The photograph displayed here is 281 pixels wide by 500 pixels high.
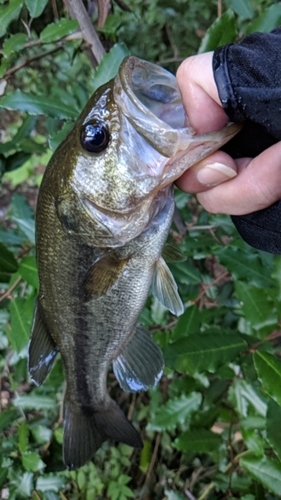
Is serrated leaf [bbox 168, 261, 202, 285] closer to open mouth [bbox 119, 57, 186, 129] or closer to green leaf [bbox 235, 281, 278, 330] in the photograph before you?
green leaf [bbox 235, 281, 278, 330]

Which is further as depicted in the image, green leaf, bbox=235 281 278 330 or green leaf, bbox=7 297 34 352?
green leaf, bbox=7 297 34 352

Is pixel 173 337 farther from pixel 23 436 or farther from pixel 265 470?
pixel 23 436

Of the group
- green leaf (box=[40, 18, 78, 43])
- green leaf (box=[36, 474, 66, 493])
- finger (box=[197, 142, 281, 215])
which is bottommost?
green leaf (box=[36, 474, 66, 493])

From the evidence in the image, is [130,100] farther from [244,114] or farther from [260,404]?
[260,404]

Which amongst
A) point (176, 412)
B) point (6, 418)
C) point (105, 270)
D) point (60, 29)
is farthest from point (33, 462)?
point (60, 29)

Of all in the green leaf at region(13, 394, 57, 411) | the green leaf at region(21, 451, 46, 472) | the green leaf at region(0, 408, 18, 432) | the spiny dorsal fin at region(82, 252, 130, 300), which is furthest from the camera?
the green leaf at region(13, 394, 57, 411)

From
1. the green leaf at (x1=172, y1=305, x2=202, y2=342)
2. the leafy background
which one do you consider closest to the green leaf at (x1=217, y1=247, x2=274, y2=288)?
the leafy background

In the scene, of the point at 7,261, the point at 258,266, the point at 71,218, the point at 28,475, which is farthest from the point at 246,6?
the point at 28,475
